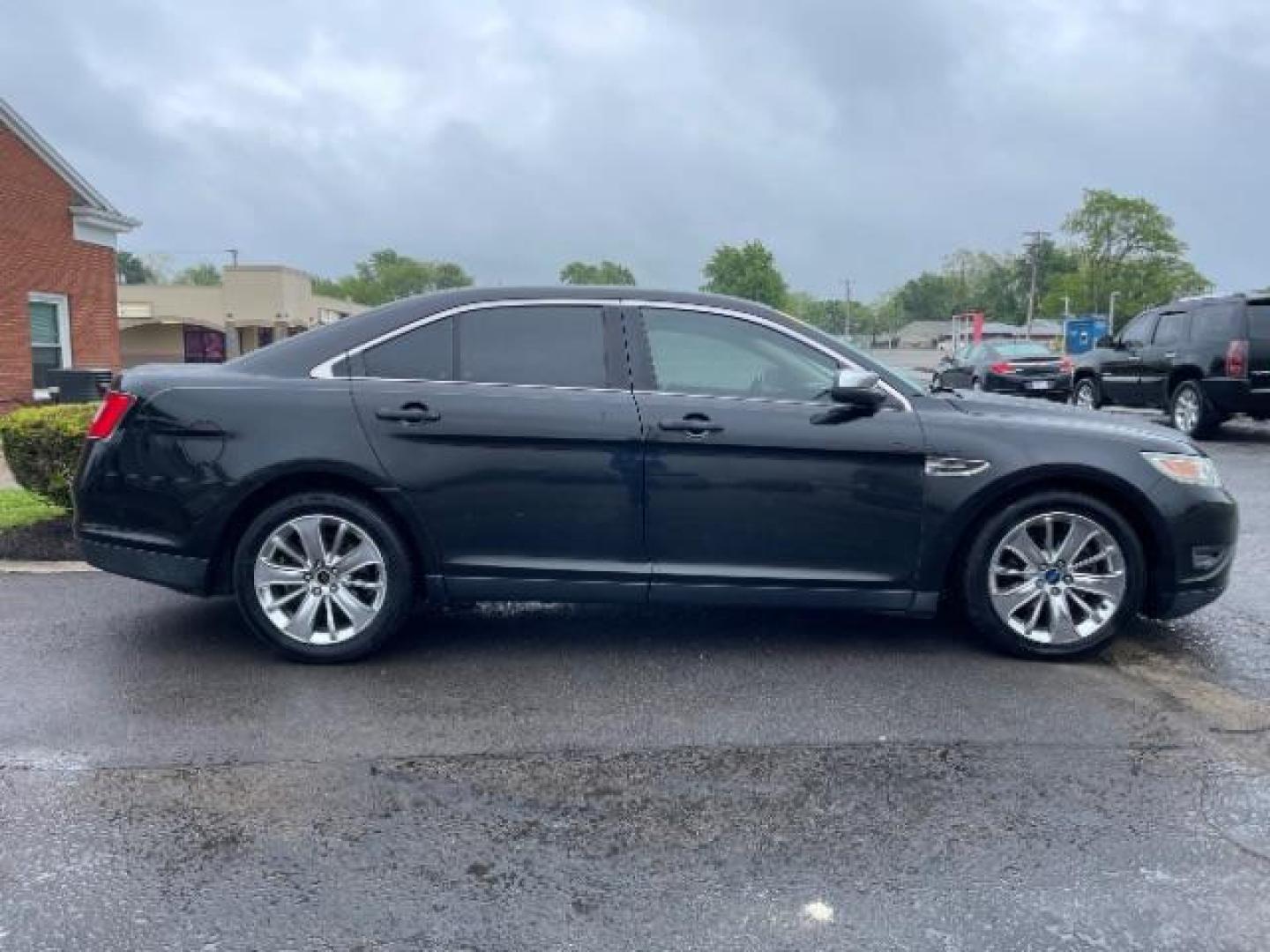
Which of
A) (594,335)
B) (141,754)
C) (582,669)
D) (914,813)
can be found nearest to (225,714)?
(141,754)

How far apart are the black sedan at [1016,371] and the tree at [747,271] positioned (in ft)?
112

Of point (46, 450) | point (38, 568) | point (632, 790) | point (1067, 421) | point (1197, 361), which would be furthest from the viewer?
point (1197, 361)

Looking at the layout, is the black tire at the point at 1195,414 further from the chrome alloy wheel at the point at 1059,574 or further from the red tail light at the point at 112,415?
the red tail light at the point at 112,415

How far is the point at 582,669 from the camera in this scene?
4.45 meters

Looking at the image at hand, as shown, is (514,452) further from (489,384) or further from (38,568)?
(38,568)

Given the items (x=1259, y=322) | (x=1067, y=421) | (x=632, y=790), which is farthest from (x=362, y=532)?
(x=1259, y=322)

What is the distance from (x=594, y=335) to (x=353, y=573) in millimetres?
1522

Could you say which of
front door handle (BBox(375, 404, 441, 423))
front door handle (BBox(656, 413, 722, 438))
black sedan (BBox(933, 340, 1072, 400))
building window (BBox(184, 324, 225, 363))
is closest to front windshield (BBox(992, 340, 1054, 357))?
black sedan (BBox(933, 340, 1072, 400))

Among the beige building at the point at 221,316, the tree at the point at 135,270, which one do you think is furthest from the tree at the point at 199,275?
the beige building at the point at 221,316

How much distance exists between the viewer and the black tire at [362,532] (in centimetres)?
438

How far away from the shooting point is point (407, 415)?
436cm

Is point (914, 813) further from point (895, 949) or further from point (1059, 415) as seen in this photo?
point (1059, 415)

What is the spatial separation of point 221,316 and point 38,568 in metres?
41.1

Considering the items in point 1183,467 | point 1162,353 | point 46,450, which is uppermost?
point 1162,353
